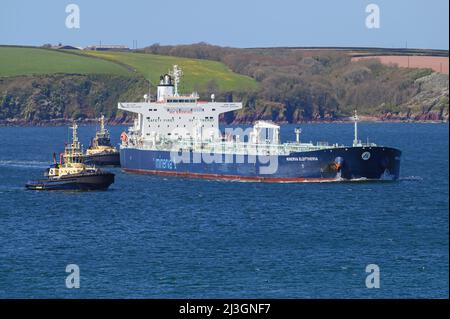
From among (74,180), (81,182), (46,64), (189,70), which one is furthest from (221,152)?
(46,64)

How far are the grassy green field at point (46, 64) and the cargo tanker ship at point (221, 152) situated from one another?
88.7 meters

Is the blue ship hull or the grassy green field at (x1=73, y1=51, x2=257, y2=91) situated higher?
the grassy green field at (x1=73, y1=51, x2=257, y2=91)

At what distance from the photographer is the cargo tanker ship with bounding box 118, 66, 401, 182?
5459 centimetres

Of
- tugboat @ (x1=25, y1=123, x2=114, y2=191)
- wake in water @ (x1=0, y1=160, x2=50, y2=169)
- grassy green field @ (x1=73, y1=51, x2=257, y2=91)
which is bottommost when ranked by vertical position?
wake in water @ (x1=0, y1=160, x2=50, y2=169)

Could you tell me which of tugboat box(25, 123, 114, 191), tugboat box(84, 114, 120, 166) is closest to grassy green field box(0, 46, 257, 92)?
tugboat box(84, 114, 120, 166)

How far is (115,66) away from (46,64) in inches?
365

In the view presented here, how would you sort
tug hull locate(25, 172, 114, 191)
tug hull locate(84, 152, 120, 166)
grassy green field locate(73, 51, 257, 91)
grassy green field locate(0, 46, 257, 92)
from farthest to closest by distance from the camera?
grassy green field locate(0, 46, 257, 92) < grassy green field locate(73, 51, 257, 91) < tug hull locate(84, 152, 120, 166) < tug hull locate(25, 172, 114, 191)

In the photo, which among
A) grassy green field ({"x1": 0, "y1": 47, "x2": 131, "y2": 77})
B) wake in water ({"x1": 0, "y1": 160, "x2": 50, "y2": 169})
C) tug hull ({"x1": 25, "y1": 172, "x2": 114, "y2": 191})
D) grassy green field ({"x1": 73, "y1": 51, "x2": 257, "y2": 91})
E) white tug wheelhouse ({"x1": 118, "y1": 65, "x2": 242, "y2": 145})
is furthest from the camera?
grassy green field ({"x1": 0, "y1": 47, "x2": 131, "y2": 77})

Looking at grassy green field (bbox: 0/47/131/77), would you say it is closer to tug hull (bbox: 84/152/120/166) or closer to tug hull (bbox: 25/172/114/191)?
tug hull (bbox: 84/152/120/166)

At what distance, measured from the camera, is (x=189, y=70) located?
15938cm

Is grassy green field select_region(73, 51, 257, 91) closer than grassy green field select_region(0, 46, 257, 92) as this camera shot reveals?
Yes

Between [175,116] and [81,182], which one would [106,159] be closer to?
[175,116]

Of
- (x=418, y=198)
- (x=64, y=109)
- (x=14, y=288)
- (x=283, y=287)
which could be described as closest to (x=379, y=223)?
(x=418, y=198)

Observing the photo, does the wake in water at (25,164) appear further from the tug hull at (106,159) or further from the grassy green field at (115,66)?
the grassy green field at (115,66)
